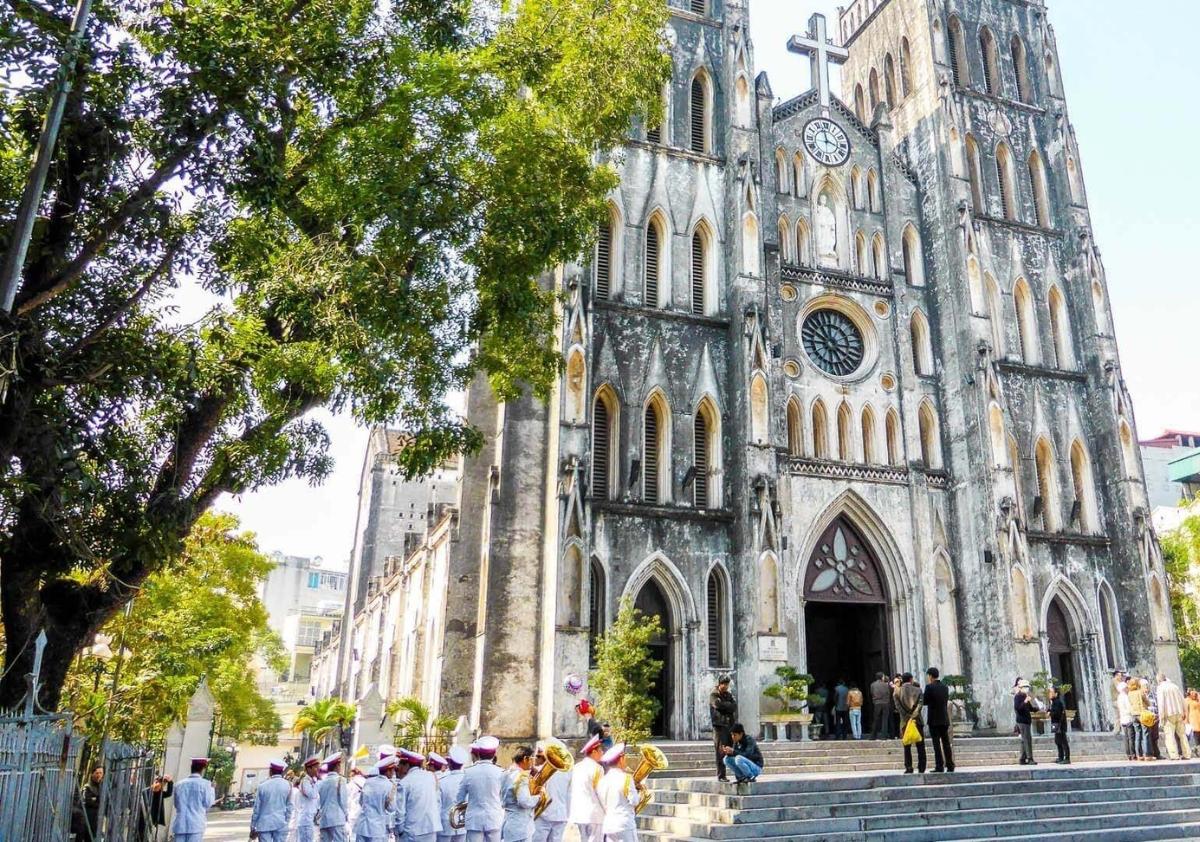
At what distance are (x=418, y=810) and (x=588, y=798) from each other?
2.51m

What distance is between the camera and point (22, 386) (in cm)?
763

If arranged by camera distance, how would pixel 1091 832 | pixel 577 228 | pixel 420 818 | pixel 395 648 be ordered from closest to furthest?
pixel 420 818 → pixel 1091 832 → pixel 577 228 → pixel 395 648

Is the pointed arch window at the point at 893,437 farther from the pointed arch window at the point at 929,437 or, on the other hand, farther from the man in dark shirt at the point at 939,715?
the man in dark shirt at the point at 939,715

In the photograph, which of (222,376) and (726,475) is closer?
(222,376)

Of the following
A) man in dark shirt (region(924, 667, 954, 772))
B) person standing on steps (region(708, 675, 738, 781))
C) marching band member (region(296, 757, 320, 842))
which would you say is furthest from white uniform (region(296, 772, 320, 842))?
man in dark shirt (region(924, 667, 954, 772))

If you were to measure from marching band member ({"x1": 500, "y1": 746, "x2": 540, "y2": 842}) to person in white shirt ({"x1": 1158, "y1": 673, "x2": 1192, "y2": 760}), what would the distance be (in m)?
11.6

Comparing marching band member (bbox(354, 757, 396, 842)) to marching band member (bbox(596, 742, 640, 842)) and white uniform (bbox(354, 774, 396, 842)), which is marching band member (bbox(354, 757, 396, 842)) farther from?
marching band member (bbox(596, 742, 640, 842))

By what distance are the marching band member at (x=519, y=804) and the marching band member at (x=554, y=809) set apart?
18cm

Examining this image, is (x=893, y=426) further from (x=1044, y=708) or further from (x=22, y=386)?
(x=22, y=386)

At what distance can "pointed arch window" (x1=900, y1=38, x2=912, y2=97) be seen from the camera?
28969 mm

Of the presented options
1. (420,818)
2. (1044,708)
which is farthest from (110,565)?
(1044,708)

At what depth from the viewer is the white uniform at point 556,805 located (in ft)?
33.6

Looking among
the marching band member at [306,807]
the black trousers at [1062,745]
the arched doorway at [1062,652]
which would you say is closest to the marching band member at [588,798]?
the marching band member at [306,807]

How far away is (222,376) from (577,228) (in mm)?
5042
